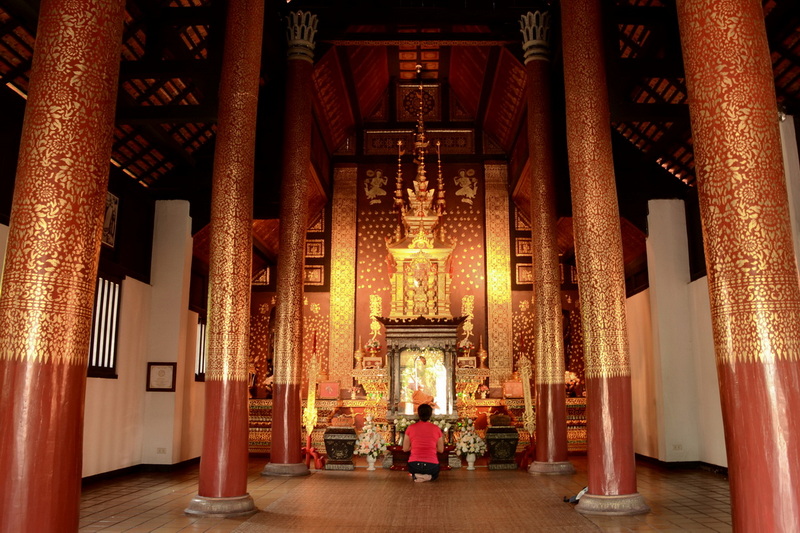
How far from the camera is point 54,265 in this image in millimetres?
3678

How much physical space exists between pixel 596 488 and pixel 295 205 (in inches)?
257

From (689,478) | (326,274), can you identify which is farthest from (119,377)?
(689,478)

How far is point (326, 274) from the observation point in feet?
52.7

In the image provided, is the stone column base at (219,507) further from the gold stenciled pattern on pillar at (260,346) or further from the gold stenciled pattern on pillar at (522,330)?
the gold stenciled pattern on pillar at (522,330)

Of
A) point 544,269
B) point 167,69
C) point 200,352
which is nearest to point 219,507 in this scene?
point 167,69

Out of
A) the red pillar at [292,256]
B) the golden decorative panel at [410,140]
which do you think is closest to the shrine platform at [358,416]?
the red pillar at [292,256]

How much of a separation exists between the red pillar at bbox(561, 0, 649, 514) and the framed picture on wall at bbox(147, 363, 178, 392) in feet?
22.9

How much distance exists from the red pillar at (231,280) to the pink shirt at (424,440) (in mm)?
2866

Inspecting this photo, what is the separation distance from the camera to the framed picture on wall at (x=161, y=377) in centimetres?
1080

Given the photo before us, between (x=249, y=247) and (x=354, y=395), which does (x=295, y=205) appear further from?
(x=354, y=395)

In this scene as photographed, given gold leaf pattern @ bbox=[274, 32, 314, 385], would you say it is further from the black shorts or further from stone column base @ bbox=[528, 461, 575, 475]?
stone column base @ bbox=[528, 461, 575, 475]

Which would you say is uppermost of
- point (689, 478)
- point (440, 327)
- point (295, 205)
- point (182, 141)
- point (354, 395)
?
point (182, 141)

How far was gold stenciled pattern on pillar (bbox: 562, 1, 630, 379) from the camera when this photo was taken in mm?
6875

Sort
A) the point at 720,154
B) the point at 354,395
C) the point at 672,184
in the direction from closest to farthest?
the point at 720,154 < the point at 672,184 < the point at 354,395
